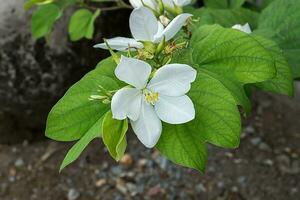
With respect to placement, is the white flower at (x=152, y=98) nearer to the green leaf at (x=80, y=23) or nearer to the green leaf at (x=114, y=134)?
the green leaf at (x=114, y=134)

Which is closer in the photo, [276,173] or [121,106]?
[121,106]

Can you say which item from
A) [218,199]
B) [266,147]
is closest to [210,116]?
[218,199]

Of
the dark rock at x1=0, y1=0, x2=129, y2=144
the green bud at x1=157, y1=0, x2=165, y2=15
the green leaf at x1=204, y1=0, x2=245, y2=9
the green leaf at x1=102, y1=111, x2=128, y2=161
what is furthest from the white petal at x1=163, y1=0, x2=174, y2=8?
the dark rock at x1=0, y1=0, x2=129, y2=144

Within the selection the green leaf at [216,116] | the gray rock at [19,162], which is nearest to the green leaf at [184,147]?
the green leaf at [216,116]

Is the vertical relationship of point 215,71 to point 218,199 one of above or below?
above

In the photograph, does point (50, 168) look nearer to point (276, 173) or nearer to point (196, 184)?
point (196, 184)

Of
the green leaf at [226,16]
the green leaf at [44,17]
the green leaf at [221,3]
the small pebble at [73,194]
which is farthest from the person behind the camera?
the small pebble at [73,194]

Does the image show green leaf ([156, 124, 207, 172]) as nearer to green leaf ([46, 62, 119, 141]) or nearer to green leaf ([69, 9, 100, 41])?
green leaf ([46, 62, 119, 141])

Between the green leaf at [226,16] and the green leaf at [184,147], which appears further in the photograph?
the green leaf at [226,16]
